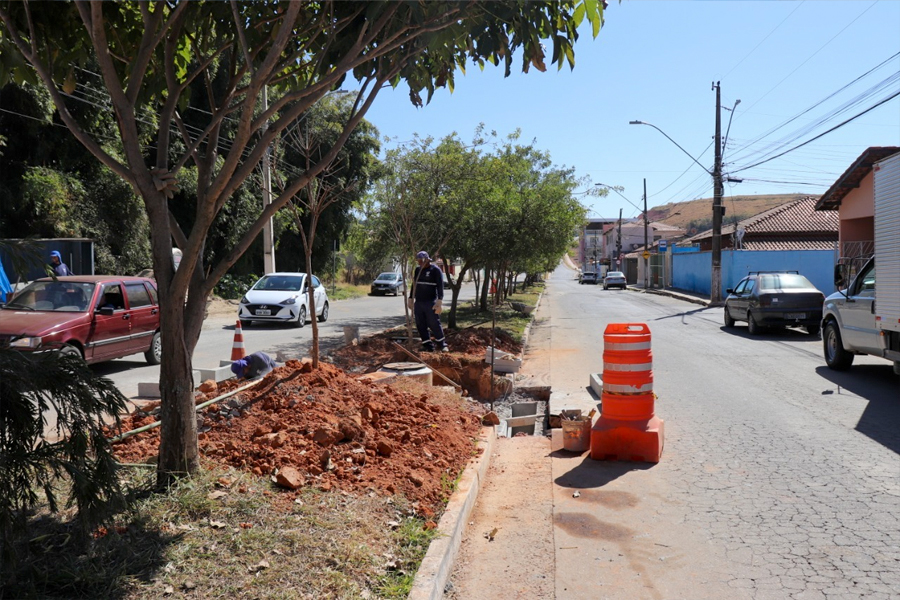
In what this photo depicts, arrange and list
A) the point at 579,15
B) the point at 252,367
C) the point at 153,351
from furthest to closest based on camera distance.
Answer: the point at 153,351 → the point at 252,367 → the point at 579,15

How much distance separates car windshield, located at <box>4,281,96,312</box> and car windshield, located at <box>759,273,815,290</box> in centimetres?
1463

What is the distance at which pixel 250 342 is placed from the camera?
51.7ft

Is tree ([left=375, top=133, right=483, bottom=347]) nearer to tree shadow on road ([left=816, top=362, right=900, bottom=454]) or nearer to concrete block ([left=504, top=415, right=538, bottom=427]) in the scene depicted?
concrete block ([left=504, top=415, right=538, bottom=427])

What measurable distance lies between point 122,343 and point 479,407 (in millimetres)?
5692

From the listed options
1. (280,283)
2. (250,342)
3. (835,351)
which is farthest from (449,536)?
(280,283)

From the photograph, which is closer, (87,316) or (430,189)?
(87,316)

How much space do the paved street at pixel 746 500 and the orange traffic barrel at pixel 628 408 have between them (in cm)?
18

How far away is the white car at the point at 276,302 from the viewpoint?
19.3m

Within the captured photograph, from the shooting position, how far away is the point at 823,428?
25.2 ft

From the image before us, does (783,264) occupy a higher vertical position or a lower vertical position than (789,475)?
higher

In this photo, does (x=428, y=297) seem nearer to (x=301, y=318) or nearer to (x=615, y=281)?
(x=301, y=318)

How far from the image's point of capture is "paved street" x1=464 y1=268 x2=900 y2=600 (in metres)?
4.14

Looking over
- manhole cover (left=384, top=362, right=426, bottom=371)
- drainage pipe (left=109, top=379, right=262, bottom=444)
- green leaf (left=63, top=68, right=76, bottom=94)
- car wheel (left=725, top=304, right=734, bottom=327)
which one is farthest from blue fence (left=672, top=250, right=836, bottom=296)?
green leaf (left=63, top=68, right=76, bottom=94)

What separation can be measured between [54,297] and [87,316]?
73 centimetres
